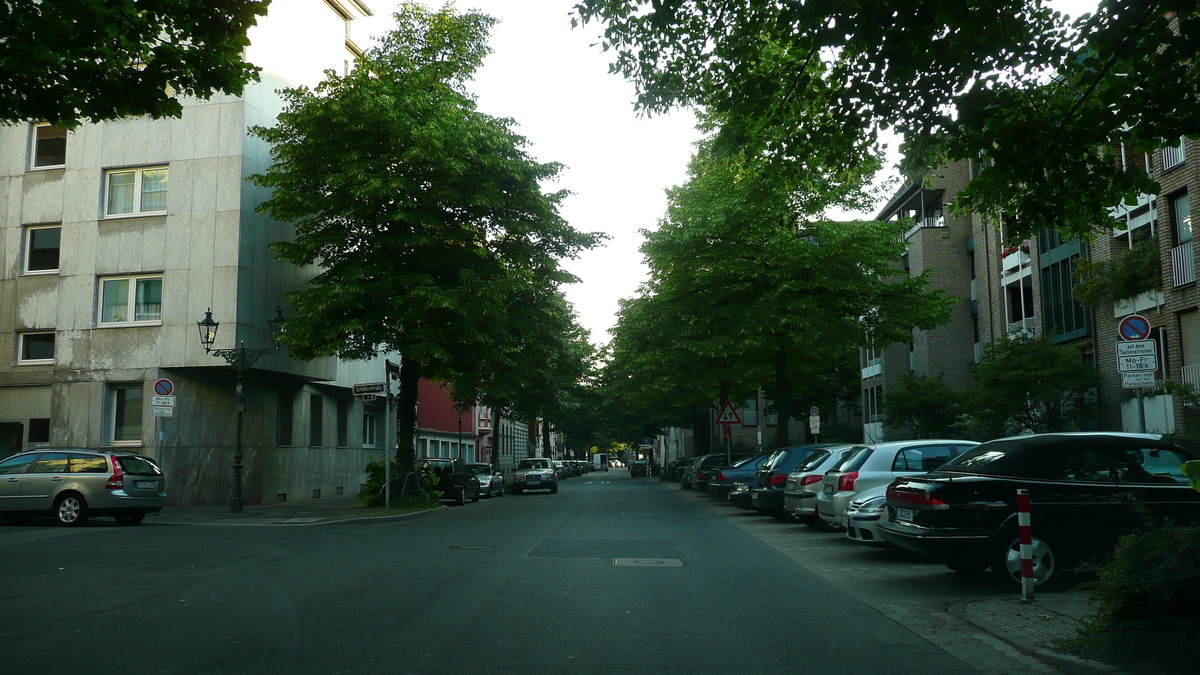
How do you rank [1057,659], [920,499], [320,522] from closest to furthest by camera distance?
[1057,659] < [920,499] < [320,522]

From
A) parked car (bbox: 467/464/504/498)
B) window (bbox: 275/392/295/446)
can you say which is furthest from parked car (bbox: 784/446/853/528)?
window (bbox: 275/392/295/446)

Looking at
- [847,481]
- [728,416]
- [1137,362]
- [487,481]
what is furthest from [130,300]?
[1137,362]

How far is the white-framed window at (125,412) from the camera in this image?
26.1 meters

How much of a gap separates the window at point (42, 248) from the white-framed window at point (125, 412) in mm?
4063

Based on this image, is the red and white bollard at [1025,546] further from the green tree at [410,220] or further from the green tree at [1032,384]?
the green tree at [1032,384]

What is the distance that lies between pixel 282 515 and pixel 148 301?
839cm

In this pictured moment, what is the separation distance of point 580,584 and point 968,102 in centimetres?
601

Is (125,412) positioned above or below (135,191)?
below

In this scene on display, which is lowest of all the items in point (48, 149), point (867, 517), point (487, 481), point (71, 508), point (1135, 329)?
point (487, 481)

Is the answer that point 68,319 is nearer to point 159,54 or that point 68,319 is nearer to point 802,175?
point 159,54

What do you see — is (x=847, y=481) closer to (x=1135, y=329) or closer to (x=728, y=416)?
(x=1135, y=329)

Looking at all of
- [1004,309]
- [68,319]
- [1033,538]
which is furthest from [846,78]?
[1004,309]

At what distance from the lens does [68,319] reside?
26344 mm

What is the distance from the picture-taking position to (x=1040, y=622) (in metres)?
7.41
